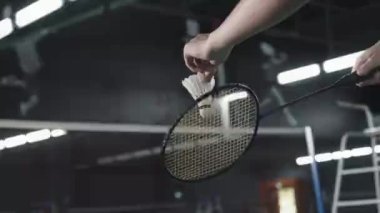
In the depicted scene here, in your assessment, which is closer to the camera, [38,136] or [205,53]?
[205,53]

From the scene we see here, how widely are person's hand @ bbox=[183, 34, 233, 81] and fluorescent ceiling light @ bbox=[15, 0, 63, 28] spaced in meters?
2.48

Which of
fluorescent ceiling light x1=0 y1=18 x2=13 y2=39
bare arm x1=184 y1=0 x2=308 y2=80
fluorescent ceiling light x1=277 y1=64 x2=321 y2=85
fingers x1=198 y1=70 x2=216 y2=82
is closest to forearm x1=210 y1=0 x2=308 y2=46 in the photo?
bare arm x1=184 y1=0 x2=308 y2=80

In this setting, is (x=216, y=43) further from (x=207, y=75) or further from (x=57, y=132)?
(x=57, y=132)

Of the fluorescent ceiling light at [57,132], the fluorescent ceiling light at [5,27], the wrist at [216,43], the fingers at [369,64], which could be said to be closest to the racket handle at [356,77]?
the fingers at [369,64]

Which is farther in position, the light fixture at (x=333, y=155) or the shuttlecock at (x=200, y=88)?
the light fixture at (x=333, y=155)

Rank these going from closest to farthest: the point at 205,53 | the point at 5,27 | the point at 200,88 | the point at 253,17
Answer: the point at 253,17 < the point at 205,53 < the point at 200,88 < the point at 5,27

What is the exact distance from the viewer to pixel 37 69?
3.52 m

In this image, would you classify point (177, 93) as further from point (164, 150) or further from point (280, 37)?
point (164, 150)

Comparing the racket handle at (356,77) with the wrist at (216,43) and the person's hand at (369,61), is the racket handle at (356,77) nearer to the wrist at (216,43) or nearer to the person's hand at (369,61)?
the person's hand at (369,61)

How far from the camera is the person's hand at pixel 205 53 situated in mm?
743

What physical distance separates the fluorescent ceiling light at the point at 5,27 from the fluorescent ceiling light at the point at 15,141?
51cm

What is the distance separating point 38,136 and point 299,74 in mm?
2070

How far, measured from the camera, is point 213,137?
1.32 meters

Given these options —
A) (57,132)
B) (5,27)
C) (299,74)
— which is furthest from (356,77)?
(299,74)
